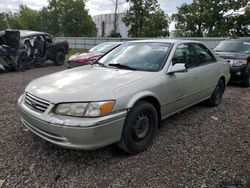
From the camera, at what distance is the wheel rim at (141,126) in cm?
324

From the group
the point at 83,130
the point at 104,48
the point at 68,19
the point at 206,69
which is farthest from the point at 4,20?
the point at 83,130

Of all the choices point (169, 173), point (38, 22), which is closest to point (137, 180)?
point (169, 173)

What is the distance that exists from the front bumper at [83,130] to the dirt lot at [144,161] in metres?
0.36

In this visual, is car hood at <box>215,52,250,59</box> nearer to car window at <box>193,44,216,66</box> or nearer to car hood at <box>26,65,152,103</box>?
car window at <box>193,44,216,66</box>

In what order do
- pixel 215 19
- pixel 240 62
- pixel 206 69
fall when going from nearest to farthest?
pixel 206 69, pixel 240 62, pixel 215 19

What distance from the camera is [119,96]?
2947 millimetres

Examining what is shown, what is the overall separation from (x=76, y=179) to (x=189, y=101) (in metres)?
2.42

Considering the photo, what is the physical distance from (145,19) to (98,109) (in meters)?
25.6

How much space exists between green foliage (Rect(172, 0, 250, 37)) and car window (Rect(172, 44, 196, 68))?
22.7 meters

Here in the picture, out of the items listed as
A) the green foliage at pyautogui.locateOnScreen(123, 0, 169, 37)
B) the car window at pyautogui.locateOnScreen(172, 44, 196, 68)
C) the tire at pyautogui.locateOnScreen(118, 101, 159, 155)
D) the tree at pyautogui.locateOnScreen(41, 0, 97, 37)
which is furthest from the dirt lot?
the tree at pyautogui.locateOnScreen(41, 0, 97, 37)

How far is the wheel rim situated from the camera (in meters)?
3.24

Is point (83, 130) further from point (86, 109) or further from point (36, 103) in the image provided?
point (36, 103)

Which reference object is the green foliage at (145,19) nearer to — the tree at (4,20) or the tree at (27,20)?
the tree at (27,20)

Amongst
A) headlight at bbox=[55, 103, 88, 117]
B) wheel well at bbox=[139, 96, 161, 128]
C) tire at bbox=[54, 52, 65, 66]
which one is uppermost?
headlight at bbox=[55, 103, 88, 117]
